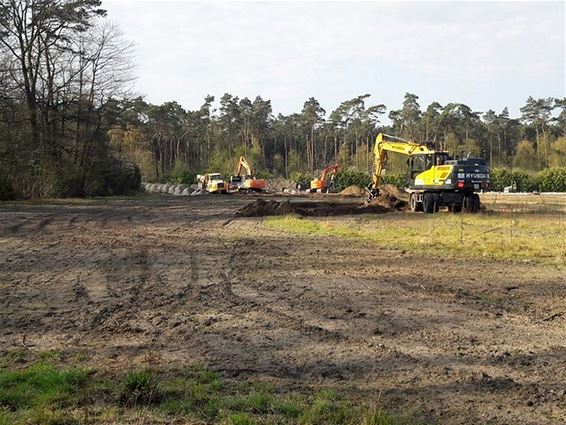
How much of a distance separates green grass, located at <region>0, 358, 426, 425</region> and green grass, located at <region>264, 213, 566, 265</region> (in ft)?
27.4

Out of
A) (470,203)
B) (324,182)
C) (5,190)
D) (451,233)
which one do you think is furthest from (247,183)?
(451,233)

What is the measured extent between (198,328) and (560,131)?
86.4 m

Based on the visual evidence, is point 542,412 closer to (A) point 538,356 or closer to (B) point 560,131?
(A) point 538,356

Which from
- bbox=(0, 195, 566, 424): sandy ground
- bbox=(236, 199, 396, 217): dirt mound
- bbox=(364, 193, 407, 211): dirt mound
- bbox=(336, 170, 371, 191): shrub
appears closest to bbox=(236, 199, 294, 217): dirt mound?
bbox=(236, 199, 396, 217): dirt mound

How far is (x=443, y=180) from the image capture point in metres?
23.4

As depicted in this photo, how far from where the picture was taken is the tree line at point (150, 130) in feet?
121

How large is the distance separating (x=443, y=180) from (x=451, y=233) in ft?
26.4

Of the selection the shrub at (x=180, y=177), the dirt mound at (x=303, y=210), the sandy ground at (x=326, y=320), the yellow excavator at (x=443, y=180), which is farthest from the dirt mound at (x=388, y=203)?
the shrub at (x=180, y=177)

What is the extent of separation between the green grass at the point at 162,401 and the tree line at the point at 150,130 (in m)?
31.0

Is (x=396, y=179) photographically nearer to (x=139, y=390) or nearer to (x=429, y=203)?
(x=429, y=203)

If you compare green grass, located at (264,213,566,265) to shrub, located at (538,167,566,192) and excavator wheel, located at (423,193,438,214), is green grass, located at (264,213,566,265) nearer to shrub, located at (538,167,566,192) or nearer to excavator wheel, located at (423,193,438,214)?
excavator wheel, located at (423,193,438,214)

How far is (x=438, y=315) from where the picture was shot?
7.32 metres

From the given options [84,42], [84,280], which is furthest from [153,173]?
[84,280]

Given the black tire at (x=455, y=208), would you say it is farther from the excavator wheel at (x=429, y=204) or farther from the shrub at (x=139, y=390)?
the shrub at (x=139, y=390)
